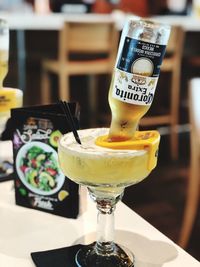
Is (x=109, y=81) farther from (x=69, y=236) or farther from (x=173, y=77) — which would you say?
(x=69, y=236)

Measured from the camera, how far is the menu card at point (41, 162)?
0.87 metres

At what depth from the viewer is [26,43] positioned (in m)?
3.43

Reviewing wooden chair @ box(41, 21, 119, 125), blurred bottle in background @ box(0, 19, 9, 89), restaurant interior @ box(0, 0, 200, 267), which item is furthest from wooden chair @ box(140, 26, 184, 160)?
blurred bottle in background @ box(0, 19, 9, 89)

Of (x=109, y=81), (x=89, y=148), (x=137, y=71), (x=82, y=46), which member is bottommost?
(x=109, y=81)

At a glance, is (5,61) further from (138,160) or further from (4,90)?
(138,160)

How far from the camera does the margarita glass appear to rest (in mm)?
650

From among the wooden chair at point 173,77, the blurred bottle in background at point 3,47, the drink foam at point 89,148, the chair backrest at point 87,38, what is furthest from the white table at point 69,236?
the wooden chair at point 173,77

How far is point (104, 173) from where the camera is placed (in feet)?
2.14

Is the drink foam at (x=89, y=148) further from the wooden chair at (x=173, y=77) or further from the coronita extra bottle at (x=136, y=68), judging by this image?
the wooden chair at (x=173, y=77)

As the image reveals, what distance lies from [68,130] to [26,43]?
2722mm

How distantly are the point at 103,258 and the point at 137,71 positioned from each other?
306 mm

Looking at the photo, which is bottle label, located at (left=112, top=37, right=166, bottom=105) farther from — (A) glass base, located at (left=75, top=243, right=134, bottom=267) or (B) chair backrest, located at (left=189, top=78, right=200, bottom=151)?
(B) chair backrest, located at (left=189, top=78, right=200, bottom=151)

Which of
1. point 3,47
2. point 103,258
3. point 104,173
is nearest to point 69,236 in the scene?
point 103,258

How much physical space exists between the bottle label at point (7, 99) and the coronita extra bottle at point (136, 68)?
0.42m
